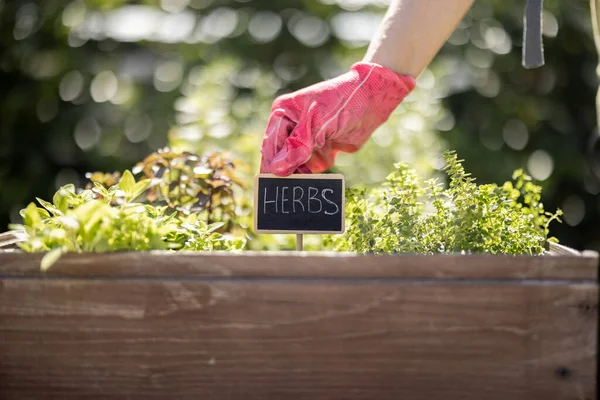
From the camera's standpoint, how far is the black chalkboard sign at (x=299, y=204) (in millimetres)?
1258

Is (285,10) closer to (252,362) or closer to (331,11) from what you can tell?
(331,11)

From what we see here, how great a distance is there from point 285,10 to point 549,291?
293 cm

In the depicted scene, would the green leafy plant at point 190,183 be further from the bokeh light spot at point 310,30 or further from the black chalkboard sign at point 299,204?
the bokeh light spot at point 310,30

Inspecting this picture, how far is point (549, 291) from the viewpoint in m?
0.96

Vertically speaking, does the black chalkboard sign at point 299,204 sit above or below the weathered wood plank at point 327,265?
above

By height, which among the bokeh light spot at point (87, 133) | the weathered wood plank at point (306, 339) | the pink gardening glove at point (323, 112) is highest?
the bokeh light spot at point (87, 133)

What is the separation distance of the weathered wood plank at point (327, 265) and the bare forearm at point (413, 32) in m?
0.49

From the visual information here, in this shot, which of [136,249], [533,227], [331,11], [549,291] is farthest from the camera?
[331,11]

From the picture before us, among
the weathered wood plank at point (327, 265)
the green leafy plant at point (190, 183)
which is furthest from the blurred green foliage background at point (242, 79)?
the weathered wood plank at point (327, 265)

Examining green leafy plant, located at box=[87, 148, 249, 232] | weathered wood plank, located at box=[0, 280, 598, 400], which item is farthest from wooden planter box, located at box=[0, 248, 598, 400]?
green leafy plant, located at box=[87, 148, 249, 232]

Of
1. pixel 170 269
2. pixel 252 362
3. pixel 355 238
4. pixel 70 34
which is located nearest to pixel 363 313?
pixel 252 362

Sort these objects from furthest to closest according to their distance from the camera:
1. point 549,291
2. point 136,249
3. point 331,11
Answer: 1. point 331,11
2. point 136,249
3. point 549,291

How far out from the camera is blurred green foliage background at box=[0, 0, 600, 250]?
11.6 feet

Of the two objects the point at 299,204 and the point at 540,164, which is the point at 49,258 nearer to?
the point at 299,204
